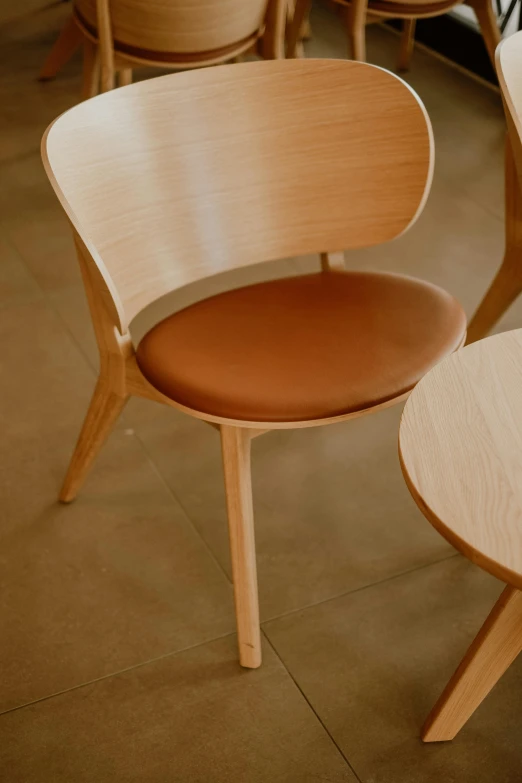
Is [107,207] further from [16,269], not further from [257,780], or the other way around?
[16,269]

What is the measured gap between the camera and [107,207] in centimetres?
142

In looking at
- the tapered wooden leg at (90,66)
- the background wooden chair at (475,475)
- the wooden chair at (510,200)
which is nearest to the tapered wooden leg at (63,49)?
the tapered wooden leg at (90,66)

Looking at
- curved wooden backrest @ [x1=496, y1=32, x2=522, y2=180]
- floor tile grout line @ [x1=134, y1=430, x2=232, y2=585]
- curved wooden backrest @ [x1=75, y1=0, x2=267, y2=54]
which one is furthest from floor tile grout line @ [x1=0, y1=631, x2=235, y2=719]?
curved wooden backrest @ [x1=75, y1=0, x2=267, y2=54]

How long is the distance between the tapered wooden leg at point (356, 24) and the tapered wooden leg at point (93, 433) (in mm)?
1860

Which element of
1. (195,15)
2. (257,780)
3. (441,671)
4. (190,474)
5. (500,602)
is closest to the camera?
(500,602)

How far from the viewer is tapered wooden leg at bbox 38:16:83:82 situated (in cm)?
338

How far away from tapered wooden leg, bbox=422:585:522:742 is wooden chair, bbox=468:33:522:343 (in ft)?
2.64

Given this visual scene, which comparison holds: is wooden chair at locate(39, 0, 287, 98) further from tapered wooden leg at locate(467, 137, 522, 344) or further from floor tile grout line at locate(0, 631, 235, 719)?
floor tile grout line at locate(0, 631, 235, 719)

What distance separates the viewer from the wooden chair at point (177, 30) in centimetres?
240

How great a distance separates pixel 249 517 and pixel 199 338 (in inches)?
11.7

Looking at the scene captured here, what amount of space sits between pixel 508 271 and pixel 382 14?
156 centimetres

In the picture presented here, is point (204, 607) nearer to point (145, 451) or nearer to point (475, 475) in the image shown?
point (145, 451)

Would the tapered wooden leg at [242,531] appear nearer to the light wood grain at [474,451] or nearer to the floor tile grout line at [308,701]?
the floor tile grout line at [308,701]

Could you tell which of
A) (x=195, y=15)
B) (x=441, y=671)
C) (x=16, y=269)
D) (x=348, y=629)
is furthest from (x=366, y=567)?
(x=195, y=15)
